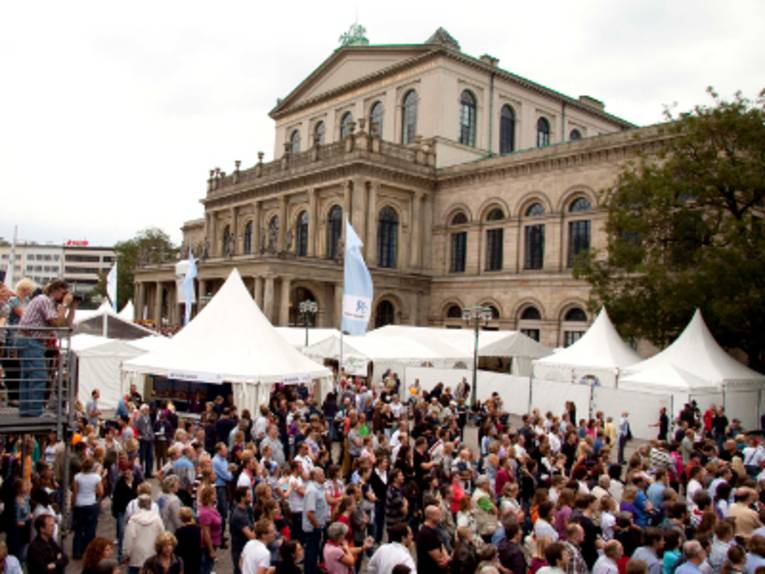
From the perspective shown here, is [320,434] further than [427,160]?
No

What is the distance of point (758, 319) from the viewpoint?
23594 mm

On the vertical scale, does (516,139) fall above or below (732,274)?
above

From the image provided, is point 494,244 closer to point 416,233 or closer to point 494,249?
point 494,249

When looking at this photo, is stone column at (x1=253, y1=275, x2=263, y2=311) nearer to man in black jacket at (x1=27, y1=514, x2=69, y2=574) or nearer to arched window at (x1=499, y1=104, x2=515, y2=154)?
arched window at (x1=499, y1=104, x2=515, y2=154)

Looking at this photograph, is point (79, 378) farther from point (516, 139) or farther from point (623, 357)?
point (516, 139)

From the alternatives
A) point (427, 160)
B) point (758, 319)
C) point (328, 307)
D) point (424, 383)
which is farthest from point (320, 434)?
point (427, 160)

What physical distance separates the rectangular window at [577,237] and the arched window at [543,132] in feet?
47.7

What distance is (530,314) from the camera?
130 ft

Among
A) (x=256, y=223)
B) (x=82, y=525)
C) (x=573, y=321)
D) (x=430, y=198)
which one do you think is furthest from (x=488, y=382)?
(x=256, y=223)

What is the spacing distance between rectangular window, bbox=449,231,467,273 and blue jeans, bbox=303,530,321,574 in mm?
34511

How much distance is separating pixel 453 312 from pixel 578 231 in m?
9.70

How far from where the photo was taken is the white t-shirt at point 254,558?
7.16 metres

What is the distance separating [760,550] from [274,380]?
38.9 ft

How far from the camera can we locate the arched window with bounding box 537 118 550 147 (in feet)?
167
